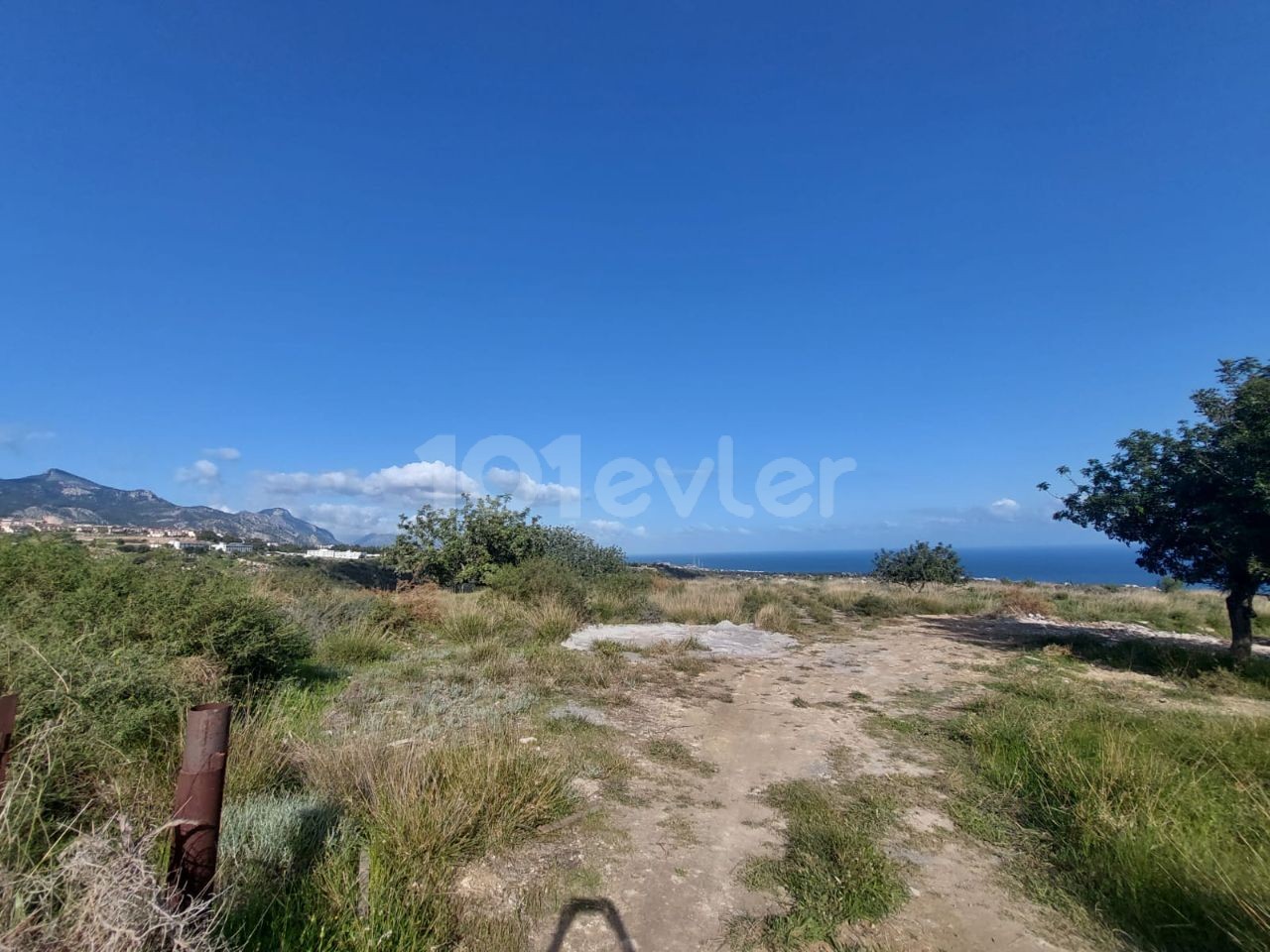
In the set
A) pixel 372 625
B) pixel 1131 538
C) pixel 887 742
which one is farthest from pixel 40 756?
pixel 1131 538

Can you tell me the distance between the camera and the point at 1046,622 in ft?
55.1

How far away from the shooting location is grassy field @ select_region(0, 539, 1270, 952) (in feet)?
8.48

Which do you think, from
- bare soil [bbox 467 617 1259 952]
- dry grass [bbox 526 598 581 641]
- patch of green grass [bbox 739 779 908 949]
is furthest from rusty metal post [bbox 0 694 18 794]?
dry grass [bbox 526 598 581 641]

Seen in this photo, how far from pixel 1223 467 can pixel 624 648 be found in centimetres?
971

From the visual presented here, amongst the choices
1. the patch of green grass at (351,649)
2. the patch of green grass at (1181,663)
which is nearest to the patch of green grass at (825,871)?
the patch of green grass at (351,649)

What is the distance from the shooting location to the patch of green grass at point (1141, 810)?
2.91 meters

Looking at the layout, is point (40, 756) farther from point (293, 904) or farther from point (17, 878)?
point (17, 878)

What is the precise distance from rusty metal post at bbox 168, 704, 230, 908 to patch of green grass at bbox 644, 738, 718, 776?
389 cm

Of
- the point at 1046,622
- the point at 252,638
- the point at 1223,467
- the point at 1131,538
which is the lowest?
the point at 1046,622

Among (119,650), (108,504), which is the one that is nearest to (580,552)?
(119,650)

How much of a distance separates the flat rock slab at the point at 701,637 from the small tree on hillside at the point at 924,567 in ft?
53.2

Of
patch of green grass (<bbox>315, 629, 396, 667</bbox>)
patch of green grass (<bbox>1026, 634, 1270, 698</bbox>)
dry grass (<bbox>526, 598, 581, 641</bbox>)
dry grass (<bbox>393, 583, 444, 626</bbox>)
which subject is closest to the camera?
patch of green grass (<bbox>1026, 634, 1270, 698</bbox>)

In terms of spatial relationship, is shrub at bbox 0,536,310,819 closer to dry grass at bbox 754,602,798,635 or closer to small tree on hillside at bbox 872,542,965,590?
dry grass at bbox 754,602,798,635

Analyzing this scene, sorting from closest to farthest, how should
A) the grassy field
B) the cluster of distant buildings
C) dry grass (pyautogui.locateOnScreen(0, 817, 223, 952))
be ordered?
dry grass (pyautogui.locateOnScreen(0, 817, 223, 952)) → the grassy field → the cluster of distant buildings
